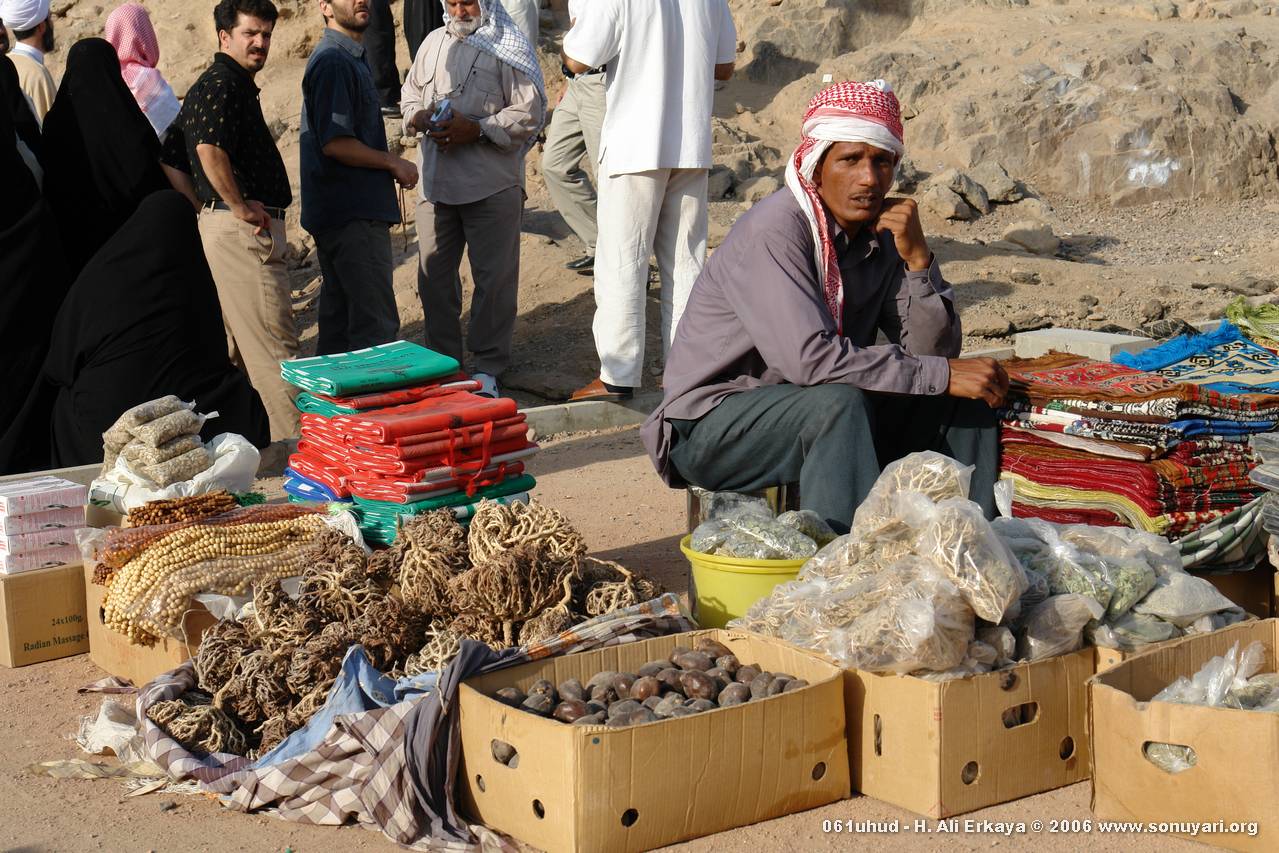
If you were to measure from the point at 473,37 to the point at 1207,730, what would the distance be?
19.4ft

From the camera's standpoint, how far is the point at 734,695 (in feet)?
10.8

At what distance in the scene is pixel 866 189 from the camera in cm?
447

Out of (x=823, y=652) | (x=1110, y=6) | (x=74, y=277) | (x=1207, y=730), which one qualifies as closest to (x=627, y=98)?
(x=74, y=277)

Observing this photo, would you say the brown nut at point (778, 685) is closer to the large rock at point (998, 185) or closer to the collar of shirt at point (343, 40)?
the collar of shirt at point (343, 40)

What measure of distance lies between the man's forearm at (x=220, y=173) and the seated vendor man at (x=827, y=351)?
2917mm

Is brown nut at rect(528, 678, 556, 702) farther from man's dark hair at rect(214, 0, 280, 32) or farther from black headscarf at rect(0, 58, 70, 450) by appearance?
man's dark hair at rect(214, 0, 280, 32)

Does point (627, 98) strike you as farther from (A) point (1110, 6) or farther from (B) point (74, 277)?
(A) point (1110, 6)

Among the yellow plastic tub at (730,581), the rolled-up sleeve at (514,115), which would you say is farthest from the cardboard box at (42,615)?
the rolled-up sleeve at (514,115)

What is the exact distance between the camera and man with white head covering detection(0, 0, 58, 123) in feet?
23.9

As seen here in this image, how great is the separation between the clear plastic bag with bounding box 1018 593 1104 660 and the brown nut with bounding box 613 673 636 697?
→ 913 millimetres

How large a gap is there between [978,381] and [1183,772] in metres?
1.55

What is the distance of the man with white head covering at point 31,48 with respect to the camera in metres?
7.28

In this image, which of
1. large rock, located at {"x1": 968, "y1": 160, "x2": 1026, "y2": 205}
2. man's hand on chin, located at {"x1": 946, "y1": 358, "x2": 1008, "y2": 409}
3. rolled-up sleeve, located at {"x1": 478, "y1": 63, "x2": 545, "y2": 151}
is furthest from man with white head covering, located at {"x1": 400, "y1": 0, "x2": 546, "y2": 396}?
large rock, located at {"x1": 968, "y1": 160, "x2": 1026, "y2": 205}

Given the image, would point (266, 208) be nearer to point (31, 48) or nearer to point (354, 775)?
point (31, 48)
